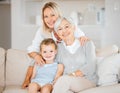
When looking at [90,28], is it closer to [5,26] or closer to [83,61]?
[5,26]

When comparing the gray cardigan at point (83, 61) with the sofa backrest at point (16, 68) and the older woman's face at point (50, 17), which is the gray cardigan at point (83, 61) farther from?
the sofa backrest at point (16, 68)

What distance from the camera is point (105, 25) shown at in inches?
141

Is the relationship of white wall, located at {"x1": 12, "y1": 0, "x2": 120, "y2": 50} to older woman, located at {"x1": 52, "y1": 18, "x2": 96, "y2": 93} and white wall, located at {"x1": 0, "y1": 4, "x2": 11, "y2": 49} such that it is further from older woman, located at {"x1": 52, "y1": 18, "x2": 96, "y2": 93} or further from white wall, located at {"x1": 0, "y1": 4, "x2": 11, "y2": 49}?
older woman, located at {"x1": 52, "y1": 18, "x2": 96, "y2": 93}

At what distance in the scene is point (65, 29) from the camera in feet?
7.13

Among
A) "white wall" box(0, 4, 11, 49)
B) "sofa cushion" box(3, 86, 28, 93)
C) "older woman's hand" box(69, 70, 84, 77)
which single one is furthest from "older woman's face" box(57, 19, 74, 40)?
"white wall" box(0, 4, 11, 49)

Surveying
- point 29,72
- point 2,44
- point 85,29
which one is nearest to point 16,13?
point 2,44

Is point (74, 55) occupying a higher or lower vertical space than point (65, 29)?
lower

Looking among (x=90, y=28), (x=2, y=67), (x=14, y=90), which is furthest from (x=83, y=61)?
(x=90, y=28)

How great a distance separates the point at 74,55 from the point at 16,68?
57 centimetres

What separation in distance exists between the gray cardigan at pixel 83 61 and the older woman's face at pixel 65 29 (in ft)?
0.40

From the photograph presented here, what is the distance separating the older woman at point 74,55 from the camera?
212 centimetres

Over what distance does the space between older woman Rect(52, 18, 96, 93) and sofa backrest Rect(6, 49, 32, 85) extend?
0.37 metres

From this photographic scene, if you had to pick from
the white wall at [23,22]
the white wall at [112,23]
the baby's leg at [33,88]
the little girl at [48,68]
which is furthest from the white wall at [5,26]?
the baby's leg at [33,88]

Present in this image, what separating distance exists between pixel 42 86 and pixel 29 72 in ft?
0.73
